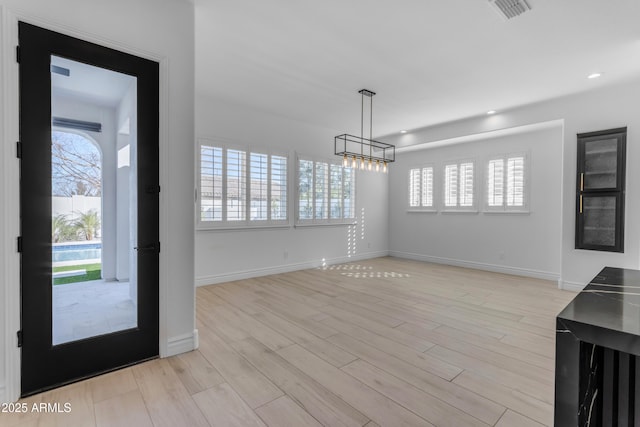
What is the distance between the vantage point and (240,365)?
2330 millimetres

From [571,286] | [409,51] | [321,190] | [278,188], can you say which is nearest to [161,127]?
[409,51]

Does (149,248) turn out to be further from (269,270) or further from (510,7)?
(510,7)

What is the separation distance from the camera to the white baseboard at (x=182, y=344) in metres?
2.44

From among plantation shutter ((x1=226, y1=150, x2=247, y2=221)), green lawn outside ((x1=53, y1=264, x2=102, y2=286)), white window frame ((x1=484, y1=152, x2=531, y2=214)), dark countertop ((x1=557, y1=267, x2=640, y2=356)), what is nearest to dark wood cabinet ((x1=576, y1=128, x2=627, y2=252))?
white window frame ((x1=484, y1=152, x2=531, y2=214))

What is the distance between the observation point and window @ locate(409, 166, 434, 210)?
6.86m

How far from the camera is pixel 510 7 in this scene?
246 centimetres

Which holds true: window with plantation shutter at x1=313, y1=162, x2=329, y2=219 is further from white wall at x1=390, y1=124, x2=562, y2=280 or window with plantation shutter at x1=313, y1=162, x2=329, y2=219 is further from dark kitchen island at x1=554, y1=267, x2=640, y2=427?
dark kitchen island at x1=554, y1=267, x2=640, y2=427

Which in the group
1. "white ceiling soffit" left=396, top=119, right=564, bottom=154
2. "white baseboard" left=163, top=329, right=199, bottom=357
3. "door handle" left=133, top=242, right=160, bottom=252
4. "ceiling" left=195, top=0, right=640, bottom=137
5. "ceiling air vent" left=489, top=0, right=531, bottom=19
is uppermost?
"ceiling" left=195, top=0, right=640, bottom=137

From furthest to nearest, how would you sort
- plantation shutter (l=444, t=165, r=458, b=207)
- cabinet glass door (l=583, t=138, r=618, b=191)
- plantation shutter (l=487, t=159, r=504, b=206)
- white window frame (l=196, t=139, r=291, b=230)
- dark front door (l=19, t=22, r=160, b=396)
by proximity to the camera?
plantation shutter (l=444, t=165, r=458, b=207) → plantation shutter (l=487, t=159, r=504, b=206) → white window frame (l=196, t=139, r=291, b=230) → cabinet glass door (l=583, t=138, r=618, b=191) → dark front door (l=19, t=22, r=160, b=396)

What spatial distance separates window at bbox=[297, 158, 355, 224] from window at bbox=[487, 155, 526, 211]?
279 centimetres

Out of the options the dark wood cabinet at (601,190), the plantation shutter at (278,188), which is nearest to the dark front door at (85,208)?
the plantation shutter at (278,188)

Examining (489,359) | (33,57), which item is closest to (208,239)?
(33,57)

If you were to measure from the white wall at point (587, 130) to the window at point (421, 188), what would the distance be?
189 centimetres

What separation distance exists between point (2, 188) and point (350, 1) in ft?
9.06
